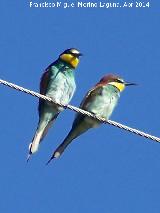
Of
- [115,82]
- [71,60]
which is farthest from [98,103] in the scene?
[71,60]

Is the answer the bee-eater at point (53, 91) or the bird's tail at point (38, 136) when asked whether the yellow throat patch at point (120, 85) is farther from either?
the bird's tail at point (38, 136)


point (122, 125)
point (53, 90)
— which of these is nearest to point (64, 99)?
point (53, 90)

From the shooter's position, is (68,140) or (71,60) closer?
(68,140)

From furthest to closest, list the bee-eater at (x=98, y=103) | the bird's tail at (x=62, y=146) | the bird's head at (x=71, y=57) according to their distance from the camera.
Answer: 1. the bird's head at (x=71, y=57)
2. the bee-eater at (x=98, y=103)
3. the bird's tail at (x=62, y=146)

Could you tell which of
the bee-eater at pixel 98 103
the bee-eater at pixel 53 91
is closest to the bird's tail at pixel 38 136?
the bee-eater at pixel 53 91

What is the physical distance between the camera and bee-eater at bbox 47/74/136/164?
6719mm

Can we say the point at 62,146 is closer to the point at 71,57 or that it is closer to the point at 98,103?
the point at 98,103

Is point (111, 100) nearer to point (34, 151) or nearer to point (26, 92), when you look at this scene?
point (34, 151)

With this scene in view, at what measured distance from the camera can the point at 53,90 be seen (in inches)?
270

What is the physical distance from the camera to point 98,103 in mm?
6777

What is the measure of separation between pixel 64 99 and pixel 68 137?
285 millimetres

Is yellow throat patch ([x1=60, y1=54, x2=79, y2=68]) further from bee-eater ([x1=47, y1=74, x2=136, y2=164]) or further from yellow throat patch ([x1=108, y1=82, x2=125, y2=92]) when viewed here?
yellow throat patch ([x1=108, y1=82, x2=125, y2=92])

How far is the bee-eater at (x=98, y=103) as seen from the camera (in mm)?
6719

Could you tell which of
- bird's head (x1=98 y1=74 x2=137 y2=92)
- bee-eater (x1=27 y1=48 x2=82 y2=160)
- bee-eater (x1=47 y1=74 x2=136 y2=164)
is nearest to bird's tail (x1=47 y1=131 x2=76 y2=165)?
bee-eater (x1=47 y1=74 x2=136 y2=164)
